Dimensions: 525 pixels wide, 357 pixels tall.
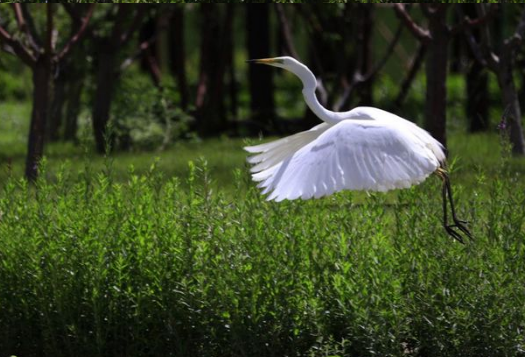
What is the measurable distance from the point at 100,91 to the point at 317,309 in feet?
22.6

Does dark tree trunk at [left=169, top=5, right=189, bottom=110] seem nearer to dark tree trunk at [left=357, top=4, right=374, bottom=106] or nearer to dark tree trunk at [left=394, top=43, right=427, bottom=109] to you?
dark tree trunk at [left=357, top=4, right=374, bottom=106]

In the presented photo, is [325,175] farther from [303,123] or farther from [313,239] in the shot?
[303,123]

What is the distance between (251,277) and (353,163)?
78 centimetres

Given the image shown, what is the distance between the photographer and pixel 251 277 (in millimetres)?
5414

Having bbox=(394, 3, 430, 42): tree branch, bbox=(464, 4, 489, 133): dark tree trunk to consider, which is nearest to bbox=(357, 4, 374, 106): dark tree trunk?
bbox=(464, 4, 489, 133): dark tree trunk

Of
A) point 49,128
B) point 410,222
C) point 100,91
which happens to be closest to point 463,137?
point 100,91

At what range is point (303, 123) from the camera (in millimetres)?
14078

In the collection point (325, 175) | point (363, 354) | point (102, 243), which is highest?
point (325, 175)

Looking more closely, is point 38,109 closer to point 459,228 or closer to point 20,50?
point 20,50

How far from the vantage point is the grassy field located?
5348 mm

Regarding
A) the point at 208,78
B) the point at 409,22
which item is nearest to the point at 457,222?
the point at 409,22

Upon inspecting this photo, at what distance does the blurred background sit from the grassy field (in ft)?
10.7

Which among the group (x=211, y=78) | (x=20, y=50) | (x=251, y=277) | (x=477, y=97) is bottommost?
(x=251, y=277)

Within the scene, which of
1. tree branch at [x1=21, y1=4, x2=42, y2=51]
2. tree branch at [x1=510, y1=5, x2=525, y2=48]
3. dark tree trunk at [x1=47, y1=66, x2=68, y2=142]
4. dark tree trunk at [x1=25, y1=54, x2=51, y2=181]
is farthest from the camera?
dark tree trunk at [x1=47, y1=66, x2=68, y2=142]
